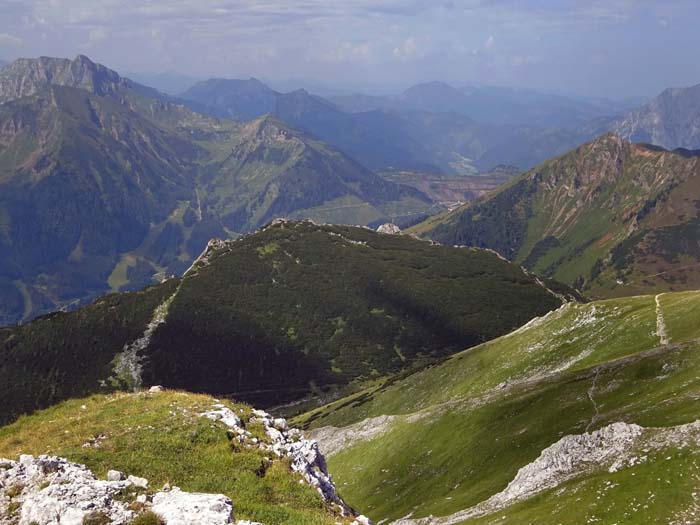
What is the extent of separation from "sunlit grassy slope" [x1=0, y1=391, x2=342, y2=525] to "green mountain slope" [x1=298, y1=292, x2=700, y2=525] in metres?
31.8

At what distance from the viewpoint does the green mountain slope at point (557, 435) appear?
53.7m

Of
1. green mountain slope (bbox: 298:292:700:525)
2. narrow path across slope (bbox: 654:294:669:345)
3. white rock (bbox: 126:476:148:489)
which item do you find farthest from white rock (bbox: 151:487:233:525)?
narrow path across slope (bbox: 654:294:669:345)

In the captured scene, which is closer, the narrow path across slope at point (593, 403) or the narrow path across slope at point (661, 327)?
the narrow path across slope at point (593, 403)

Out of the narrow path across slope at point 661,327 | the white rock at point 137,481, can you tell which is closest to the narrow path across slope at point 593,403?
the narrow path across slope at point 661,327

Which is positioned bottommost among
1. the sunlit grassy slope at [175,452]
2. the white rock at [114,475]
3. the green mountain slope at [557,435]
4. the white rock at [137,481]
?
the green mountain slope at [557,435]

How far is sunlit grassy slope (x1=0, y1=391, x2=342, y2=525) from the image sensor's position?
102ft

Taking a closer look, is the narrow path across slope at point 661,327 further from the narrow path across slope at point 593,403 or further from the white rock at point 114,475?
the white rock at point 114,475

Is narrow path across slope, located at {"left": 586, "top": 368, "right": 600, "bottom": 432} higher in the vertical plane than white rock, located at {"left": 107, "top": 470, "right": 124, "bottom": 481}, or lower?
lower

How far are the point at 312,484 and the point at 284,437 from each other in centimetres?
670

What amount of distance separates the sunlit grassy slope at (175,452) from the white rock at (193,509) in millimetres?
2376

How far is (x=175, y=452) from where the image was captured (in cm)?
3456

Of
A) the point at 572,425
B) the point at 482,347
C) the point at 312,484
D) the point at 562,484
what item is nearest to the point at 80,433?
the point at 312,484

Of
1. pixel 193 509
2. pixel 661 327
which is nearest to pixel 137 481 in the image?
pixel 193 509

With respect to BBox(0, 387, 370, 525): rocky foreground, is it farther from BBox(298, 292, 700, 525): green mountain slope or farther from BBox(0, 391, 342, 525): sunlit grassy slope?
BBox(298, 292, 700, 525): green mountain slope
